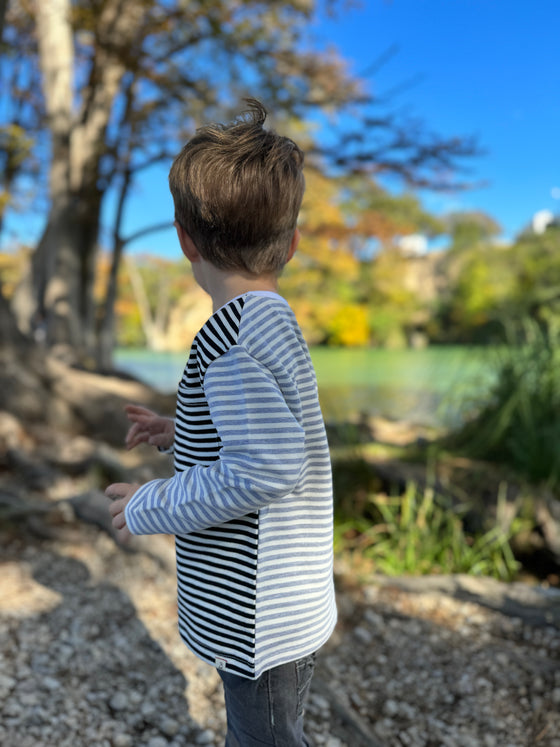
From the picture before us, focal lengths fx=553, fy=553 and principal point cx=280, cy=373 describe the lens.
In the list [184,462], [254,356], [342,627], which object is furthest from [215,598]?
[342,627]

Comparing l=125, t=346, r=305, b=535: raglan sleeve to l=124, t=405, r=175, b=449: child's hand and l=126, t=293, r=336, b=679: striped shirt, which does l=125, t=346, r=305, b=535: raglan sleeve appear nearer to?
l=126, t=293, r=336, b=679: striped shirt

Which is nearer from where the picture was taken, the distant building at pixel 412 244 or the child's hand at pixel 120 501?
the child's hand at pixel 120 501

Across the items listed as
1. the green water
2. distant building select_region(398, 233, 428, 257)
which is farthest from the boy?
distant building select_region(398, 233, 428, 257)

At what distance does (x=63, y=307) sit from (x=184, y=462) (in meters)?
5.98

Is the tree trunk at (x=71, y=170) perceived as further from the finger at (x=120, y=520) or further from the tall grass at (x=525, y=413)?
the finger at (x=120, y=520)

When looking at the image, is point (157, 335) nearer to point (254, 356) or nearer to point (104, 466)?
point (104, 466)

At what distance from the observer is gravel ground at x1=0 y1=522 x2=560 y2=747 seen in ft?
5.29

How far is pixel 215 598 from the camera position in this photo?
0.95 metres

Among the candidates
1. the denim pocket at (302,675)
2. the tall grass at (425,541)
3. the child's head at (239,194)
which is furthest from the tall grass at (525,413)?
the child's head at (239,194)

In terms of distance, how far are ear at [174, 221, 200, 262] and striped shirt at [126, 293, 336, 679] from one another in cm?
15

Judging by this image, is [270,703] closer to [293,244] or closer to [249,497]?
[249,497]

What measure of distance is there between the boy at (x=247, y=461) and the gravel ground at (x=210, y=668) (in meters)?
0.77

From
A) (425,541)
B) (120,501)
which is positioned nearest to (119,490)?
(120,501)

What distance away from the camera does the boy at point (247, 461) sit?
0.87m
